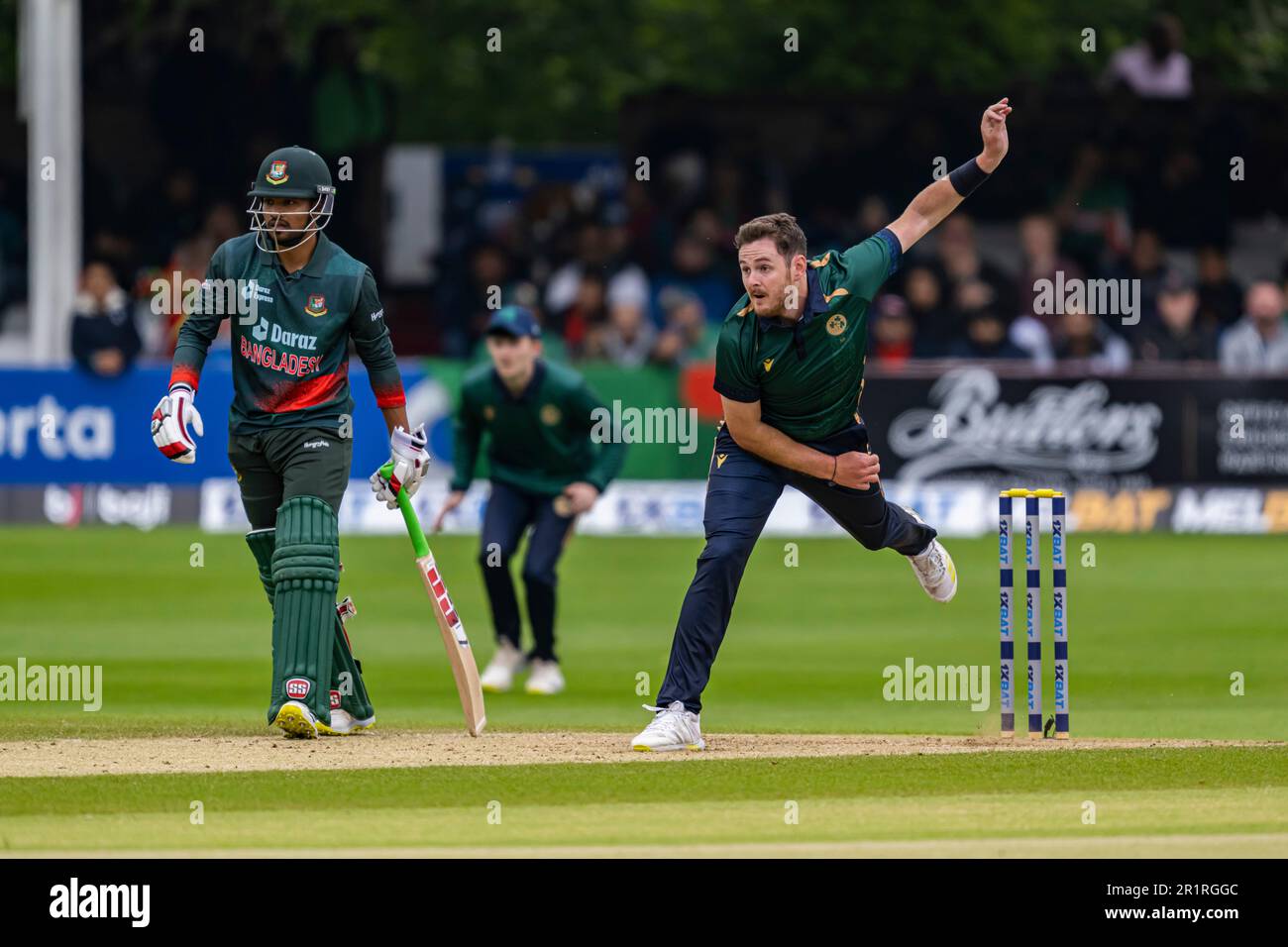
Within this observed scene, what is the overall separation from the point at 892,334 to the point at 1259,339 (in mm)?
3544

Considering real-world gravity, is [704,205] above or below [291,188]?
above

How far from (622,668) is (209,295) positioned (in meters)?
5.65

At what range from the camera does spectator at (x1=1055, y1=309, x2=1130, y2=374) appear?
24656 mm

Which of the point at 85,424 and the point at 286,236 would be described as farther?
the point at 85,424

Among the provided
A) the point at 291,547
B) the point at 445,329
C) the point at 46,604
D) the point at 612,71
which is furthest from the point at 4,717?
the point at 612,71

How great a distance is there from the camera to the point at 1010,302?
25844 mm

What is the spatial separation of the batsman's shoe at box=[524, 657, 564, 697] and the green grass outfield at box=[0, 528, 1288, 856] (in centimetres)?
15

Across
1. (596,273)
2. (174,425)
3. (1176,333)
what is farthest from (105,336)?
(174,425)

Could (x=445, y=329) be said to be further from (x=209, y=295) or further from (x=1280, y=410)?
(x=209, y=295)

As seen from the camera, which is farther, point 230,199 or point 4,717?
point 230,199

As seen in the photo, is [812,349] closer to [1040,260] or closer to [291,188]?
[291,188]

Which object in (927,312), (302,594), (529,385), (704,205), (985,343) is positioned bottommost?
(302,594)

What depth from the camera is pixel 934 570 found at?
11.6 m
